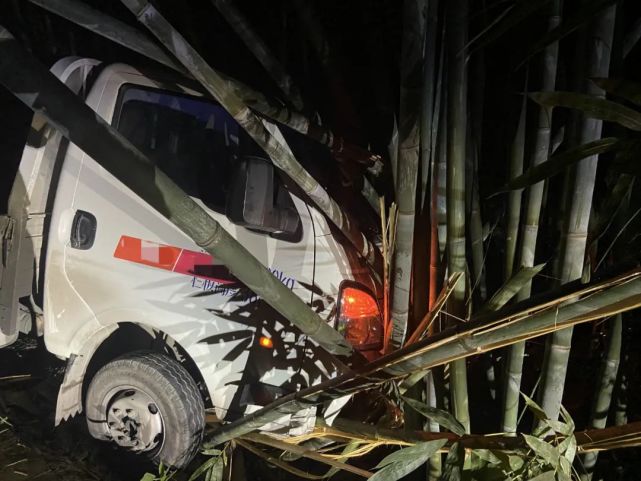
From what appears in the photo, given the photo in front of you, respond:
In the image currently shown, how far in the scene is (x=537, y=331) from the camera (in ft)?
4.36

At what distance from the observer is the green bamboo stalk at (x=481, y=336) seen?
3.97ft

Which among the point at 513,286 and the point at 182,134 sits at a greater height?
the point at 182,134

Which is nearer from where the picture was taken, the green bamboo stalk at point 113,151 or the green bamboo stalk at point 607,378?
the green bamboo stalk at point 113,151

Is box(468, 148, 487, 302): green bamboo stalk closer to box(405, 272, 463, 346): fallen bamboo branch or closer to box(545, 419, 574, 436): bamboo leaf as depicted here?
box(405, 272, 463, 346): fallen bamboo branch

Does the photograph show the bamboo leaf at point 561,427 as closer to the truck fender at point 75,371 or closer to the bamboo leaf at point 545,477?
the bamboo leaf at point 545,477

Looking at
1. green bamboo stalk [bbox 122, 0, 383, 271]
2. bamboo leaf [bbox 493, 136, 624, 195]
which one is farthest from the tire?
bamboo leaf [bbox 493, 136, 624, 195]

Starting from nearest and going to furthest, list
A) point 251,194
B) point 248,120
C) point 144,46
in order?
1. point 248,120
2. point 251,194
3. point 144,46

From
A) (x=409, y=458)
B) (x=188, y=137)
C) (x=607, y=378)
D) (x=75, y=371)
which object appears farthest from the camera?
(x=75, y=371)

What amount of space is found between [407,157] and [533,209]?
47 cm

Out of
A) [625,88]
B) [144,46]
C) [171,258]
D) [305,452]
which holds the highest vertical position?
[144,46]

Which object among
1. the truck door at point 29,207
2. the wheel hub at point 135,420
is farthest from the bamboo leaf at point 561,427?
the truck door at point 29,207

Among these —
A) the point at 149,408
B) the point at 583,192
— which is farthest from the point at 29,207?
the point at 583,192

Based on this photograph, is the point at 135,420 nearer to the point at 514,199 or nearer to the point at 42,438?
the point at 42,438

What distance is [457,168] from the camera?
61.4 inches
